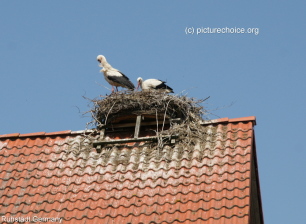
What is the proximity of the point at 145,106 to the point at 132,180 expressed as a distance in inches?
67.1

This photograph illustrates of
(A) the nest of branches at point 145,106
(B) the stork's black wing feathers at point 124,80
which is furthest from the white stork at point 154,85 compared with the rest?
(A) the nest of branches at point 145,106

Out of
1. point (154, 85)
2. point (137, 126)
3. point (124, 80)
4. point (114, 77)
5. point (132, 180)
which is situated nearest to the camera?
point (132, 180)

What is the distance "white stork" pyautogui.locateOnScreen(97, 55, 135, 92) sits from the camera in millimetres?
14227

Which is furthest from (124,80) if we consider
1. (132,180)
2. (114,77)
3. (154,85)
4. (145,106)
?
(132,180)

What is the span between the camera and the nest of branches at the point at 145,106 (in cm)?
1142

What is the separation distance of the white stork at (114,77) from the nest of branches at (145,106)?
7.41ft

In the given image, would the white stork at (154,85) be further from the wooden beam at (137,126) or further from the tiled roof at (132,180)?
the tiled roof at (132,180)

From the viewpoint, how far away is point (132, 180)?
1021 centimetres

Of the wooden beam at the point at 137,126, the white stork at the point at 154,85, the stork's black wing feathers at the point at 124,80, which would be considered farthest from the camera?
the stork's black wing feathers at the point at 124,80

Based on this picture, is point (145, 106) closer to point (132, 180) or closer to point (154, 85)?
point (132, 180)

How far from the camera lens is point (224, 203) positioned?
9289 mm

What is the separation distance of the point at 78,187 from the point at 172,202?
1.50 metres

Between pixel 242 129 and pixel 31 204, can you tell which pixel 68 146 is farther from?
pixel 242 129

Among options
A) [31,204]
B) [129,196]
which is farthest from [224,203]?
[31,204]
